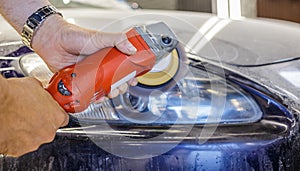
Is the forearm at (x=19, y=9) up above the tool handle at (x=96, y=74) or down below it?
above

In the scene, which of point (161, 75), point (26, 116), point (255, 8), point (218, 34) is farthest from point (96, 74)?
point (255, 8)

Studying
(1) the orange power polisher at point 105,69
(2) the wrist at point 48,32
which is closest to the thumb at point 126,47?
(1) the orange power polisher at point 105,69

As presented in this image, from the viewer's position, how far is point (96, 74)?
105 centimetres

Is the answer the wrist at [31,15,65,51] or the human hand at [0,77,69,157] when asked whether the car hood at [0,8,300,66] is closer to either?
the wrist at [31,15,65,51]

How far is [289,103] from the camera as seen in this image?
1.36 meters

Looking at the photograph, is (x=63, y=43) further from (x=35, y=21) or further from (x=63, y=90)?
(x=63, y=90)

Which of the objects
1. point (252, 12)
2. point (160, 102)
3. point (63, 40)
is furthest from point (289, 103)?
point (252, 12)

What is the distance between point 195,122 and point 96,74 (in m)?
0.35

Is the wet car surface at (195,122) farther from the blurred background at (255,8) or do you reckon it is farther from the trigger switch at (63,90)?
the blurred background at (255,8)

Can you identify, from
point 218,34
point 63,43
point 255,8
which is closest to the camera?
point 63,43

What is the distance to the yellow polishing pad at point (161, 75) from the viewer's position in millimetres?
1298

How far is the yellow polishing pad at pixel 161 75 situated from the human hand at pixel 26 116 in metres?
0.34

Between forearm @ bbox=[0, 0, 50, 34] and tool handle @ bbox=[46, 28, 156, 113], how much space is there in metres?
0.28

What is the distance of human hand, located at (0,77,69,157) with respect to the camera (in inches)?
37.3
